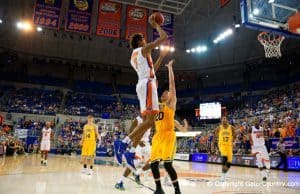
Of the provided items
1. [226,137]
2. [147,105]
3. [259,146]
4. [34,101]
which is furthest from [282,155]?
[34,101]

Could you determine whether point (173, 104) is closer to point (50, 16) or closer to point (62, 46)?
point (50, 16)

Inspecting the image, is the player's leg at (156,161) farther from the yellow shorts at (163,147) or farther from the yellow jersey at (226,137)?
the yellow jersey at (226,137)

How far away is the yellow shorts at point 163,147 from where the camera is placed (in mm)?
5098

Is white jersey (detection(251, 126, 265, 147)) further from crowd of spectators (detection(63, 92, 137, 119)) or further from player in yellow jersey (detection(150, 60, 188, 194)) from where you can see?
crowd of spectators (detection(63, 92, 137, 119))

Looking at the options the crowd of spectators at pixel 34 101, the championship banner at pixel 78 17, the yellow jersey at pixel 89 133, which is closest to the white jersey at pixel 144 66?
the yellow jersey at pixel 89 133

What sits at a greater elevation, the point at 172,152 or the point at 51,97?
the point at 51,97

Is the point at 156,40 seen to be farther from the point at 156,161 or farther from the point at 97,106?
the point at 97,106

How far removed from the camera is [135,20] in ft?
65.6

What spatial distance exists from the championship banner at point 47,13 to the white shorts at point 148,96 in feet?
48.6

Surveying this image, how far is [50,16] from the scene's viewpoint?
18.0 metres

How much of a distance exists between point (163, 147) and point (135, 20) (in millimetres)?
16084

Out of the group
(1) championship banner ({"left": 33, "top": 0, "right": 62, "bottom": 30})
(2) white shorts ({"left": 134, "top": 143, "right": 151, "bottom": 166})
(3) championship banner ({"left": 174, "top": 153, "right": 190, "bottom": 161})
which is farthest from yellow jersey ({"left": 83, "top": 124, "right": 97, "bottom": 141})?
(3) championship banner ({"left": 174, "top": 153, "right": 190, "bottom": 161})

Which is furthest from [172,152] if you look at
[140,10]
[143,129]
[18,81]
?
[18,81]

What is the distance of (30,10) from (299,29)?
2829cm
